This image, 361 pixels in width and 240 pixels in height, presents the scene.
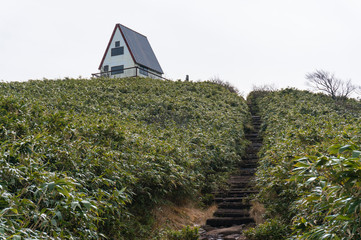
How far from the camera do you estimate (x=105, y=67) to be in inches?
1276

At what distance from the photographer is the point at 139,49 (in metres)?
33.1

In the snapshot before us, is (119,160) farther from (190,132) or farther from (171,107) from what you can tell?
(171,107)

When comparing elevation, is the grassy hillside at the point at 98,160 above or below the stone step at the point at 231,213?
above

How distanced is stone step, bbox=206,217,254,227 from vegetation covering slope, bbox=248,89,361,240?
23.9 inches

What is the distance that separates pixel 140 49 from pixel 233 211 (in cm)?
2727

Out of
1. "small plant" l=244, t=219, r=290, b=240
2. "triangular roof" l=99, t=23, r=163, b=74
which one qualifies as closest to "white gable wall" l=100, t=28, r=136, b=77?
"triangular roof" l=99, t=23, r=163, b=74

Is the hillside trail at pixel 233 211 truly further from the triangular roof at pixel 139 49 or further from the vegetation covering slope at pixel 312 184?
the triangular roof at pixel 139 49

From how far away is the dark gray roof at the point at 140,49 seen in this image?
104ft

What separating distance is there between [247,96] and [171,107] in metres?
13.9

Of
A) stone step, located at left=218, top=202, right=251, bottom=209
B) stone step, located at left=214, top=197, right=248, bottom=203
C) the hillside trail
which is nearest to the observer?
the hillside trail

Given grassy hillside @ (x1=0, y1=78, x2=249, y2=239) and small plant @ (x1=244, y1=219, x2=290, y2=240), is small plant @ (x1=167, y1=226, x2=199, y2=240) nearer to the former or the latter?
grassy hillside @ (x1=0, y1=78, x2=249, y2=239)

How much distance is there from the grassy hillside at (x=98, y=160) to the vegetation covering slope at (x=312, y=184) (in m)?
2.09

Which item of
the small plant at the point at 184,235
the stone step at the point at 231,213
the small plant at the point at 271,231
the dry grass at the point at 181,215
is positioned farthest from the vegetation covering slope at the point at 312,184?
the dry grass at the point at 181,215

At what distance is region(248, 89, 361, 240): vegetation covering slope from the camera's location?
3264mm
